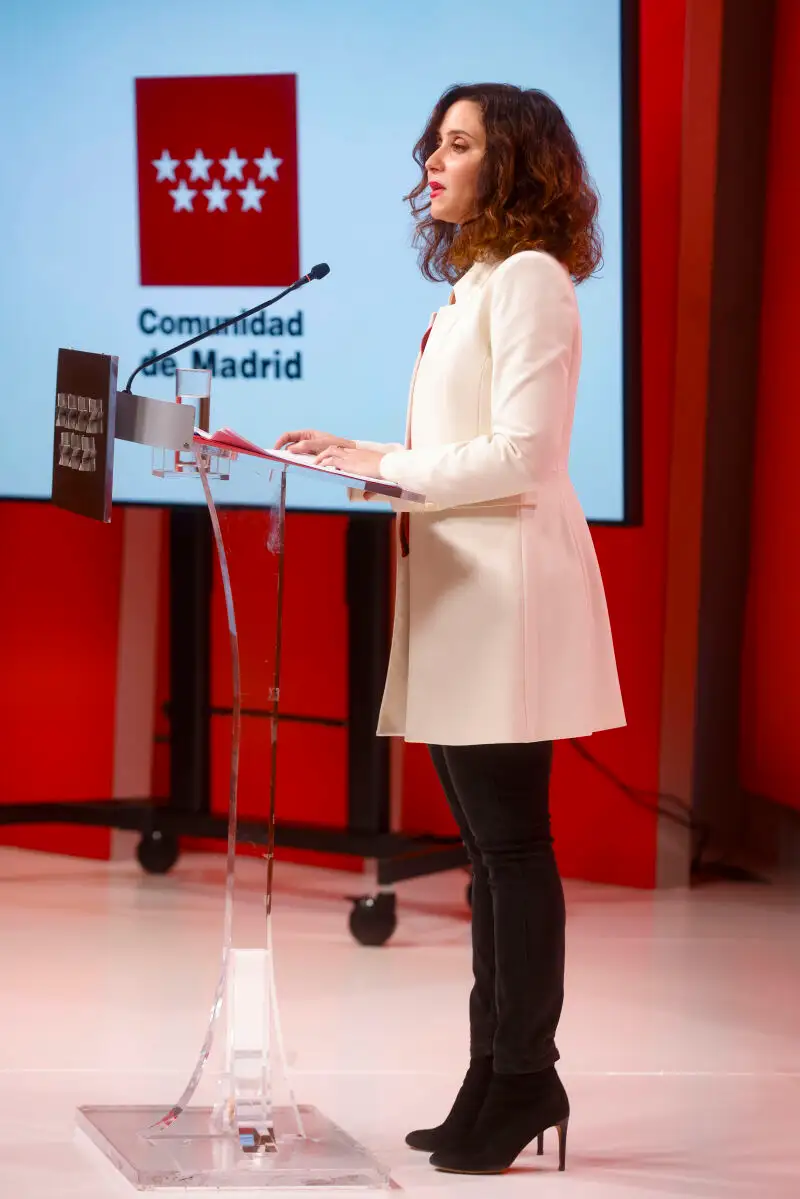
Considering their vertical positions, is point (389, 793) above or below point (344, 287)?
below

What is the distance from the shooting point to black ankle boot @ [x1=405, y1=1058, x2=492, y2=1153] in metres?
2.22

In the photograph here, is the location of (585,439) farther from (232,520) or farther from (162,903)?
(232,520)

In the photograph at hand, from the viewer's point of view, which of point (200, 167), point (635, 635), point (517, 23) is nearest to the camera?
point (517, 23)

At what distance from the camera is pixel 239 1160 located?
210 centimetres

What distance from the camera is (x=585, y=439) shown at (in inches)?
144

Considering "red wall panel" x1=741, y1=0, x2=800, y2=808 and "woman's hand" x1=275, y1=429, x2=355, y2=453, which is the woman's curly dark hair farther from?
"red wall panel" x1=741, y1=0, x2=800, y2=808

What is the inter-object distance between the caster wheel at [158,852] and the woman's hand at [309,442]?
2.21 m

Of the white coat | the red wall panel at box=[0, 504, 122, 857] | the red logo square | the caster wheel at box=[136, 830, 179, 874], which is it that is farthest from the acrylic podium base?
the red wall panel at box=[0, 504, 122, 857]

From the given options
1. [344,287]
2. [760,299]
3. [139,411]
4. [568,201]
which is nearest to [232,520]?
[139,411]

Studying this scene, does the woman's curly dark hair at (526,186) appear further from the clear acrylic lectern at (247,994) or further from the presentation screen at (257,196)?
the presentation screen at (257,196)

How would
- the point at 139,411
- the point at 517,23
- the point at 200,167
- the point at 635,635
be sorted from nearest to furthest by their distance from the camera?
the point at 139,411, the point at 517,23, the point at 200,167, the point at 635,635

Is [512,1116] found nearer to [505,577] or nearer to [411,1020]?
[505,577]

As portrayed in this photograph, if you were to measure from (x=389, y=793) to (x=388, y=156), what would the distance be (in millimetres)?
1381

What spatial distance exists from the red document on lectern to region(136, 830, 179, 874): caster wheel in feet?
7.66
